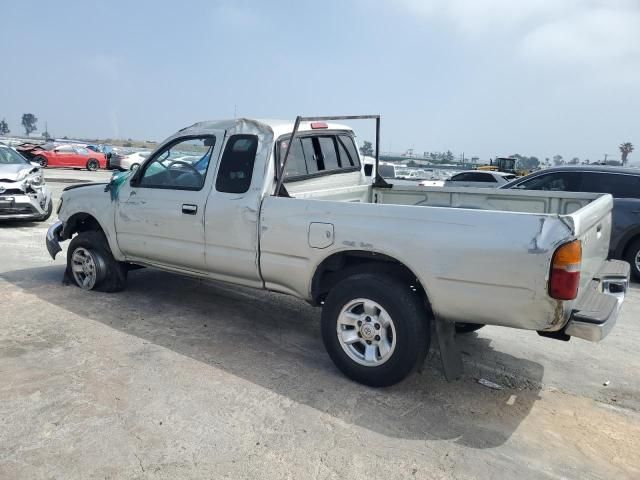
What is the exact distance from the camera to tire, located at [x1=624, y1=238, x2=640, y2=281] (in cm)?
760

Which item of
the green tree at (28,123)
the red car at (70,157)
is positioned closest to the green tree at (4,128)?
the green tree at (28,123)

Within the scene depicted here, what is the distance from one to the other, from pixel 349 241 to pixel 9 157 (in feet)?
31.7

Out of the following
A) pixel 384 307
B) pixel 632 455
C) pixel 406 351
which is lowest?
pixel 632 455

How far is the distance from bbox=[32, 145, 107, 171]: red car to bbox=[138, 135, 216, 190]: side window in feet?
88.2

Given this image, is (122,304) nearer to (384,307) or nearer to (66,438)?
(66,438)

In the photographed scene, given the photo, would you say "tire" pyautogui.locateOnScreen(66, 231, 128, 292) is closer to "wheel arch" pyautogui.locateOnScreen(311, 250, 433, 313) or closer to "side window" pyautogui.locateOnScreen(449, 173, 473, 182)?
"wheel arch" pyautogui.locateOnScreen(311, 250, 433, 313)

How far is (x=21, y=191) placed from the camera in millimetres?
9906

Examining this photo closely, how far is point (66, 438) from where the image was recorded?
10.1 feet

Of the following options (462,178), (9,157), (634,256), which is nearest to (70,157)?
(9,157)

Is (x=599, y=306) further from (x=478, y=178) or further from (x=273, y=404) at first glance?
(x=478, y=178)

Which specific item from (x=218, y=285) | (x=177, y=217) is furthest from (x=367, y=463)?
(x=218, y=285)

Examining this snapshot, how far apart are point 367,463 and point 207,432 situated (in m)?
0.99

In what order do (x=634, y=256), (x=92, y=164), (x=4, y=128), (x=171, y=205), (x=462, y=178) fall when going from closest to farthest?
(x=171, y=205), (x=634, y=256), (x=462, y=178), (x=92, y=164), (x=4, y=128)

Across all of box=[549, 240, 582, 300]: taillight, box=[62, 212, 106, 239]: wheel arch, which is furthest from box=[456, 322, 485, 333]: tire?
box=[62, 212, 106, 239]: wheel arch
